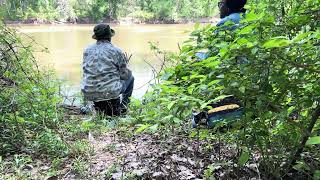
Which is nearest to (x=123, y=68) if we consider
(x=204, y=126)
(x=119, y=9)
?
(x=204, y=126)

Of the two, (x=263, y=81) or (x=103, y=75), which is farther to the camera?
(x=103, y=75)

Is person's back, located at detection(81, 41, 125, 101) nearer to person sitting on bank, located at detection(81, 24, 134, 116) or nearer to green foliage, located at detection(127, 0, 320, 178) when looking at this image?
person sitting on bank, located at detection(81, 24, 134, 116)

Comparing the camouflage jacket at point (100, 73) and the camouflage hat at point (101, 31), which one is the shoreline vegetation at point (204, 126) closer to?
the camouflage jacket at point (100, 73)

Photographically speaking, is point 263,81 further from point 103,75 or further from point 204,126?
point 103,75

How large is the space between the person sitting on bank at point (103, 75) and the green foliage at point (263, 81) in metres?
2.76

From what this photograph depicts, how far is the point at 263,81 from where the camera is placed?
66.4 inches

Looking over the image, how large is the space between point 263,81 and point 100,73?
10.6 ft

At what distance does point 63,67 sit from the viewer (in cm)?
1055

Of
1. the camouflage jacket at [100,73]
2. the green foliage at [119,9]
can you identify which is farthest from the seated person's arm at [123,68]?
the green foliage at [119,9]

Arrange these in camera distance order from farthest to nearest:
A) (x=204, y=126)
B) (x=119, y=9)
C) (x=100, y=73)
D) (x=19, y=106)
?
1. (x=119, y=9)
2. (x=100, y=73)
3. (x=19, y=106)
4. (x=204, y=126)

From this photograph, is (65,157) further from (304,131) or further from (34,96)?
(304,131)

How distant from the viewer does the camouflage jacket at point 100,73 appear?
4.75m

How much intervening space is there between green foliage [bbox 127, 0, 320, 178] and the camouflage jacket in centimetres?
275

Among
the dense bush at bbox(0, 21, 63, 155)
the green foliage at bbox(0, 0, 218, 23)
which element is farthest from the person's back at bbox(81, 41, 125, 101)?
the green foliage at bbox(0, 0, 218, 23)
